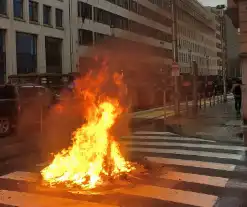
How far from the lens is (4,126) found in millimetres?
15445

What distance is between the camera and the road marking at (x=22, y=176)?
8.60 metres

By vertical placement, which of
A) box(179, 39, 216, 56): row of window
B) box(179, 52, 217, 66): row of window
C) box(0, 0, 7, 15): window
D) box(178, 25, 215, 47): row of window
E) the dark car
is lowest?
the dark car

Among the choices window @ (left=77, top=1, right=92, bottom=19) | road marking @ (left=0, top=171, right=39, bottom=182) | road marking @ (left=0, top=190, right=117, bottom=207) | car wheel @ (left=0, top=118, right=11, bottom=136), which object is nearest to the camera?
road marking @ (left=0, top=190, right=117, bottom=207)

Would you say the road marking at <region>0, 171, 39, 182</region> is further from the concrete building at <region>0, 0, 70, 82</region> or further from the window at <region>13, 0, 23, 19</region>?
the window at <region>13, 0, 23, 19</region>

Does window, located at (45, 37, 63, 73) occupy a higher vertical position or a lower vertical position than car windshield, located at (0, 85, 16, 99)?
higher

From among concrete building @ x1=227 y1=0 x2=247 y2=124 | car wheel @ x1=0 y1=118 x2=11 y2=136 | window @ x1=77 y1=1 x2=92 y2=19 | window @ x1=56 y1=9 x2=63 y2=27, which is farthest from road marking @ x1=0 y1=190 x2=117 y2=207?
window @ x1=56 y1=9 x2=63 y2=27

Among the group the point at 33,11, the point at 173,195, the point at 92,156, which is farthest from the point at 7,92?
the point at 33,11

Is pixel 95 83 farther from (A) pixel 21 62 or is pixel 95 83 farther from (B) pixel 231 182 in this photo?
(A) pixel 21 62

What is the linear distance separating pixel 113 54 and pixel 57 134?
6.55 meters

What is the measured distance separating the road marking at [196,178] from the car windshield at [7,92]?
8.55m

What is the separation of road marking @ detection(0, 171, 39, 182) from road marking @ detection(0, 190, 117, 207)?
116 centimetres

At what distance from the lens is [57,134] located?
16.1 meters

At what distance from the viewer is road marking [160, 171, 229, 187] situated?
26.7 ft

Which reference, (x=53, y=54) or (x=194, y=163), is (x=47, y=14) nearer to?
(x=53, y=54)
